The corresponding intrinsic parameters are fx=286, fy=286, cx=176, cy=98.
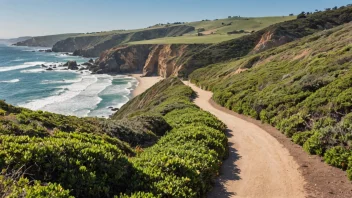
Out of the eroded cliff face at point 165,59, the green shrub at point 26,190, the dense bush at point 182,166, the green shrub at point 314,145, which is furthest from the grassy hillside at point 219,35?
the green shrub at point 26,190

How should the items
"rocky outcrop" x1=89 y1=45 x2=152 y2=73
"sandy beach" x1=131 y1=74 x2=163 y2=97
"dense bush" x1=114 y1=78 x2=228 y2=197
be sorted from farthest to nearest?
"rocky outcrop" x1=89 y1=45 x2=152 y2=73 → "sandy beach" x1=131 y1=74 x2=163 y2=97 → "dense bush" x1=114 y1=78 x2=228 y2=197

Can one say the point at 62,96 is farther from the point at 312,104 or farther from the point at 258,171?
the point at 258,171

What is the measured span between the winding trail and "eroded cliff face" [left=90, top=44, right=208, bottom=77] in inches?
2653

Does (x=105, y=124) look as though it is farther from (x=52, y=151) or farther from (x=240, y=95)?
(x=240, y=95)

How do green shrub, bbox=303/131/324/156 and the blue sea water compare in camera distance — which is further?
the blue sea water

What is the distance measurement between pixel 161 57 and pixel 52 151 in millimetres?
87718

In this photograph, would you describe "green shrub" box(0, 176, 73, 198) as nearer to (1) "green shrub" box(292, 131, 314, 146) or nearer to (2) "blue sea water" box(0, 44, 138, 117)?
(1) "green shrub" box(292, 131, 314, 146)

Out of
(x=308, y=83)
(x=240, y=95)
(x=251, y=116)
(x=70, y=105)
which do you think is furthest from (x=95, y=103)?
(x=308, y=83)

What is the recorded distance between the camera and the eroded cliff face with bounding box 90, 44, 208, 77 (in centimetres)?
8794

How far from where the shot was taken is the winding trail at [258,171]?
32.8 ft

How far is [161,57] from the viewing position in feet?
306

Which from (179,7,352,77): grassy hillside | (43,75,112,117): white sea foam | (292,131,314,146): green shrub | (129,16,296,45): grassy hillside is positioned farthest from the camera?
(129,16,296,45): grassy hillside

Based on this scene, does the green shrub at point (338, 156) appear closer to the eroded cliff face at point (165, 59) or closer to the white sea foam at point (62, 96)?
the white sea foam at point (62, 96)

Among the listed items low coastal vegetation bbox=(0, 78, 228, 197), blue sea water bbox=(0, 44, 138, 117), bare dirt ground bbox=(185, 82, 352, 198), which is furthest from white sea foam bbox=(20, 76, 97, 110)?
bare dirt ground bbox=(185, 82, 352, 198)
